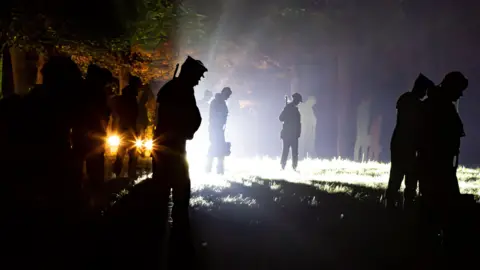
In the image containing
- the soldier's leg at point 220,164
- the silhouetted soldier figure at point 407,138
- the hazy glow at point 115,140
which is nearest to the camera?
the silhouetted soldier figure at point 407,138

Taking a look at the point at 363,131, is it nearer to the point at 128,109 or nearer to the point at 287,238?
the point at 128,109

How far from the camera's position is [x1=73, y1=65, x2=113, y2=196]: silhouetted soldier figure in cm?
661

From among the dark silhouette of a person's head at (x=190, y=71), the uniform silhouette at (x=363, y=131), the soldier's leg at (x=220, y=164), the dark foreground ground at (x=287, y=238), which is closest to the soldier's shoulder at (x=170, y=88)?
the dark silhouette of a person's head at (x=190, y=71)

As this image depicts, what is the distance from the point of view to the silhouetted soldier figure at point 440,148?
6121mm

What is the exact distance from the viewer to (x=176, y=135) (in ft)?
19.3

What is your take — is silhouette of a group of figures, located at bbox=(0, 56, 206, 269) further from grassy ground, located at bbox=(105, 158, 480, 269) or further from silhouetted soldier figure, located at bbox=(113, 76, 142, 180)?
silhouetted soldier figure, located at bbox=(113, 76, 142, 180)

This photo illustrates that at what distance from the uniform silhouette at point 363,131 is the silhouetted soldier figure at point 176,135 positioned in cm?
2704

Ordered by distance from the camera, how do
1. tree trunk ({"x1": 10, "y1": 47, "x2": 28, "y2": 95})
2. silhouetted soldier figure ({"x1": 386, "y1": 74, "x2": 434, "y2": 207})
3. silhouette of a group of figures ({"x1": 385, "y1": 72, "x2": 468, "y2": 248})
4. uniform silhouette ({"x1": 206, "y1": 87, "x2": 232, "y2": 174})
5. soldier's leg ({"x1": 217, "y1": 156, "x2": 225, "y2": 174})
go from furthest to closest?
soldier's leg ({"x1": 217, "y1": 156, "x2": 225, "y2": 174}) < uniform silhouette ({"x1": 206, "y1": 87, "x2": 232, "y2": 174}) < tree trunk ({"x1": 10, "y1": 47, "x2": 28, "y2": 95}) < silhouetted soldier figure ({"x1": 386, "y1": 74, "x2": 434, "y2": 207}) < silhouette of a group of figures ({"x1": 385, "y1": 72, "x2": 468, "y2": 248})

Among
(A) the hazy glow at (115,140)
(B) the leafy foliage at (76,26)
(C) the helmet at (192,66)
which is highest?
(B) the leafy foliage at (76,26)

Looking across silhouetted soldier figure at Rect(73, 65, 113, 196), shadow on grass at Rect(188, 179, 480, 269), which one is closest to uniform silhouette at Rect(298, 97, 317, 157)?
shadow on grass at Rect(188, 179, 480, 269)

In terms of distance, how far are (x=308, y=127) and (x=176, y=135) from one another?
38878mm

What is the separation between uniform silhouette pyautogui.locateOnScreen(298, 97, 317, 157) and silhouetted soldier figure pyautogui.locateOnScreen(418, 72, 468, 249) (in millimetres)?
34480

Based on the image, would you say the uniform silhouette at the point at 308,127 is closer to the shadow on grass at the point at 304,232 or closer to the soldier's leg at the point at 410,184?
the shadow on grass at the point at 304,232

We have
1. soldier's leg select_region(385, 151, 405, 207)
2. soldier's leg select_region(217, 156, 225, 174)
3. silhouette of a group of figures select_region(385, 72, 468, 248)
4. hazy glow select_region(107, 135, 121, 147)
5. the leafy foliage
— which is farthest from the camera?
soldier's leg select_region(217, 156, 225, 174)
